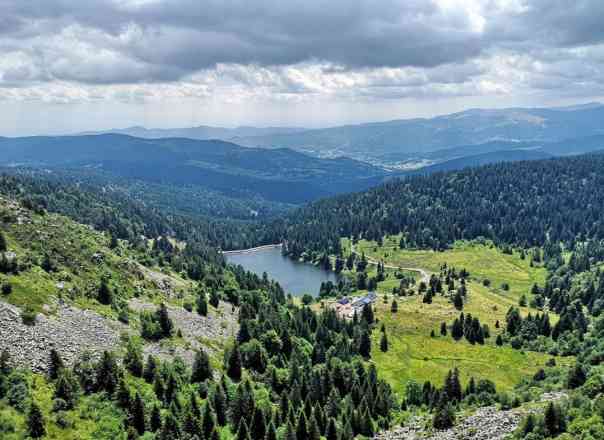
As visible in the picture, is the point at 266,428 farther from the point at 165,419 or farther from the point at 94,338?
the point at 94,338

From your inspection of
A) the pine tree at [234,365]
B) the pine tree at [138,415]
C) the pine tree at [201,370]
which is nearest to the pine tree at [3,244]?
the pine tree at [201,370]

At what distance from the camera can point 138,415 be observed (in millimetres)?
77000

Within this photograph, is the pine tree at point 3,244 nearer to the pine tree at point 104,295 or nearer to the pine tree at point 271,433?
the pine tree at point 104,295

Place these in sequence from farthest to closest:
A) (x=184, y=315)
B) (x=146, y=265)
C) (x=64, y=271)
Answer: (x=146, y=265)
(x=184, y=315)
(x=64, y=271)

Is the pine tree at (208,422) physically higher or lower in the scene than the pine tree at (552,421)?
lower

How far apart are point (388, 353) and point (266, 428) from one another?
85.5 m

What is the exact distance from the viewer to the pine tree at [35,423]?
65438 mm

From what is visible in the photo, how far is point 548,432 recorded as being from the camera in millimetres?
67062

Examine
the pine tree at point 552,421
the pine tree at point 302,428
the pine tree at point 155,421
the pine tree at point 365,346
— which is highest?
the pine tree at point 552,421

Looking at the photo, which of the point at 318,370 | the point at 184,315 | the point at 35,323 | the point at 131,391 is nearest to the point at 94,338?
the point at 35,323

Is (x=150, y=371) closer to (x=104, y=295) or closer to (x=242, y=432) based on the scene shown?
(x=242, y=432)

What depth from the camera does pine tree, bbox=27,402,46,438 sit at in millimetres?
65438

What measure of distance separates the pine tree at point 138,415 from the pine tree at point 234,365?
1132 inches

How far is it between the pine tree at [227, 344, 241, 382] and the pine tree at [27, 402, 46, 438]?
4286cm
